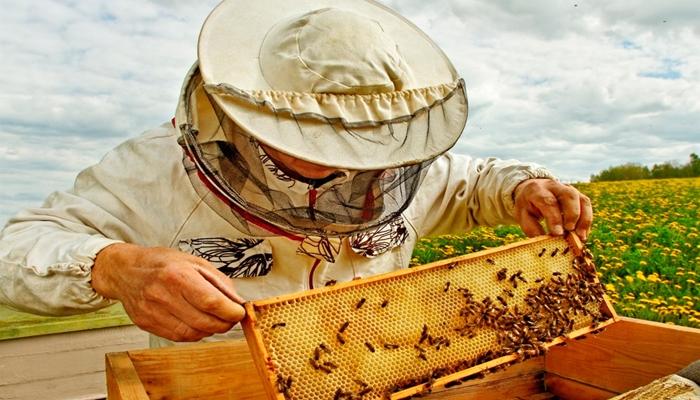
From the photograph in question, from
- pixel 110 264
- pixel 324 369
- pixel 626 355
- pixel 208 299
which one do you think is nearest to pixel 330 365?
pixel 324 369

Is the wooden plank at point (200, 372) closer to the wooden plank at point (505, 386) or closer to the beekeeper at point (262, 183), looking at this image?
the beekeeper at point (262, 183)

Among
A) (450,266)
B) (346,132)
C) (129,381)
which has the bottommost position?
(129,381)

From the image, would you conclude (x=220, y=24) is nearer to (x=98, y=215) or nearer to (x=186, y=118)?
(x=186, y=118)

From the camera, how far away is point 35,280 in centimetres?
260

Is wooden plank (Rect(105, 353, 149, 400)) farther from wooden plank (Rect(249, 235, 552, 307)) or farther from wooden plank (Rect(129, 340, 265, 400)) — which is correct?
wooden plank (Rect(249, 235, 552, 307))

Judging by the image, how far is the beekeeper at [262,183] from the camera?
7.62 ft

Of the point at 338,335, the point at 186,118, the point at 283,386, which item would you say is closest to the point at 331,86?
the point at 186,118

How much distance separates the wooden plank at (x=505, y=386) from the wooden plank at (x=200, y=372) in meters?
0.86

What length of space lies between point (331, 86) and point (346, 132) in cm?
17

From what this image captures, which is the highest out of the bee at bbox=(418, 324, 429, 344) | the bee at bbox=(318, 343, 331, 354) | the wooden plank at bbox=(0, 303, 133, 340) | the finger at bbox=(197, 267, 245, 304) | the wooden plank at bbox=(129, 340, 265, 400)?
the finger at bbox=(197, 267, 245, 304)

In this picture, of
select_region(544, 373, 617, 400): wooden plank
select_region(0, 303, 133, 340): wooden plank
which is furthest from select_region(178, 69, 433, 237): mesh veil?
select_region(0, 303, 133, 340): wooden plank

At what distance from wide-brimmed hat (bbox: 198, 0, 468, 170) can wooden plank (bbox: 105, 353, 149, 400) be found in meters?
0.99

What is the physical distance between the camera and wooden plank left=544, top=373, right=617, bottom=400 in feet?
10.8

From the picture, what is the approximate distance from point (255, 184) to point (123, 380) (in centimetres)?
90
